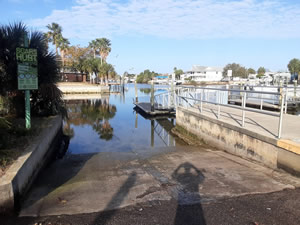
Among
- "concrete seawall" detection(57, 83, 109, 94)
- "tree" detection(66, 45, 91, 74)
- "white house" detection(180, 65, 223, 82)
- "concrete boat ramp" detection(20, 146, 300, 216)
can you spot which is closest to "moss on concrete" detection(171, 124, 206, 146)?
"concrete boat ramp" detection(20, 146, 300, 216)

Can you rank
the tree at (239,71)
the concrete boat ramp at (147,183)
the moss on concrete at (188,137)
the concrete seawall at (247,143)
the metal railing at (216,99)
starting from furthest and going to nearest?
the tree at (239,71), the moss on concrete at (188,137), the metal railing at (216,99), the concrete seawall at (247,143), the concrete boat ramp at (147,183)

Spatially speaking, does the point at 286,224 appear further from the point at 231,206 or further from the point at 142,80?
the point at 142,80

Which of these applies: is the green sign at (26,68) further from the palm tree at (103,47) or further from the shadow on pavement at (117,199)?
the palm tree at (103,47)

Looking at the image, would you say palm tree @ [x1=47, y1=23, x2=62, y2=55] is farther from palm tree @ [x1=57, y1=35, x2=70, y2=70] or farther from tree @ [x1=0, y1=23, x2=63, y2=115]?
tree @ [x1=0, y1=23, x2=63, y2=115]

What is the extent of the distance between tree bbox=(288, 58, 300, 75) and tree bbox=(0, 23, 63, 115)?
72829 millimetres

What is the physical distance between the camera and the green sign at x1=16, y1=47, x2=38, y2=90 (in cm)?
667

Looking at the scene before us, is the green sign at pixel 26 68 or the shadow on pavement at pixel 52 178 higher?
the green sign at pixel 26 68

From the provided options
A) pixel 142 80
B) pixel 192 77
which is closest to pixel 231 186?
pixel 192 77

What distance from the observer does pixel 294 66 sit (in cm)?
7200

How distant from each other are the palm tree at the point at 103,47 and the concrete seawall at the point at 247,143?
6707 cm

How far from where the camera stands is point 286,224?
305cm

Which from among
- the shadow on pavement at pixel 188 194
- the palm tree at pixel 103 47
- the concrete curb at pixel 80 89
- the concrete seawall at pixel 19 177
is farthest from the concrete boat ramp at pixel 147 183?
the palm tree at pixel 103 47

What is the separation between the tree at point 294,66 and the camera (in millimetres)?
69250

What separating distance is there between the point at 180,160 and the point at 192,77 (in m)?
112
